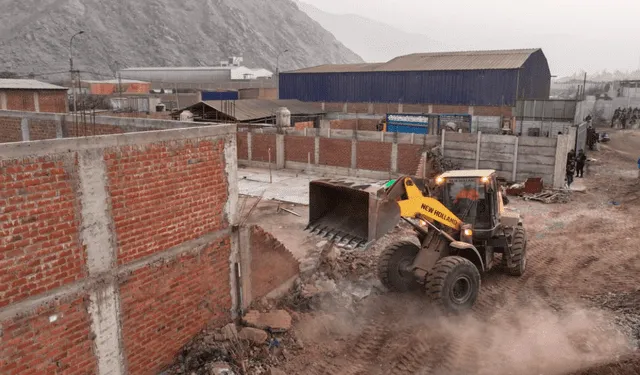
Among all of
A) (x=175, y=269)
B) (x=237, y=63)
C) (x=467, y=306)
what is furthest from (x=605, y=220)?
(x=237, y=63)

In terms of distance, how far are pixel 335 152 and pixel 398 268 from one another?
50.4 feet

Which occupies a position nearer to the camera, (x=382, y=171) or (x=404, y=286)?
(x=404, y=286)

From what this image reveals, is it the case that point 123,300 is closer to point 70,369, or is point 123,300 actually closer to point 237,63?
point 70,369

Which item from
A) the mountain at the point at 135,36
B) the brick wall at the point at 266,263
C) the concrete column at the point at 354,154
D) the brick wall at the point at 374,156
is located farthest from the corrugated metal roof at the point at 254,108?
the mountain at the point at 135,36

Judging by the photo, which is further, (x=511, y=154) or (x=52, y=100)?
(x=52, y=100)

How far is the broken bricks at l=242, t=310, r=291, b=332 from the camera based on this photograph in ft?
27.3

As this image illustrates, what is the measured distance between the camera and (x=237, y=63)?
86.6m

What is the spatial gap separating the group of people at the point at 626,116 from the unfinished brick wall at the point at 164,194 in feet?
162

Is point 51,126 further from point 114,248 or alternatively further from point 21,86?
point 21,86

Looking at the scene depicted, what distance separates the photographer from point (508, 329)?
878 centimetres

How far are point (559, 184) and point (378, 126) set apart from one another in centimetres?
1456

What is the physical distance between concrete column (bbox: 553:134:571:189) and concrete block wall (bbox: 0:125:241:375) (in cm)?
1559

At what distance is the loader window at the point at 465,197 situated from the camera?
9.78 m

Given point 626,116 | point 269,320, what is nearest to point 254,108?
point 269,320
